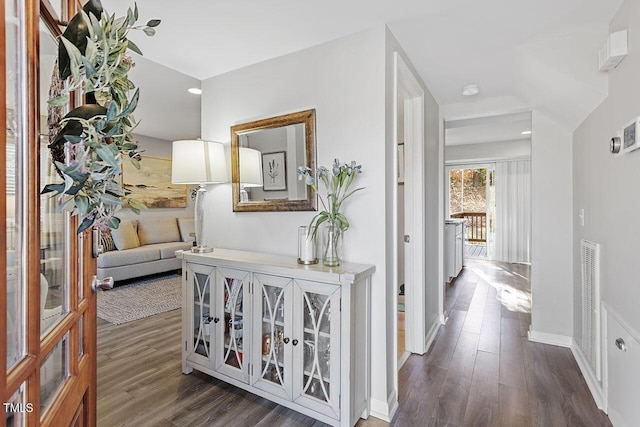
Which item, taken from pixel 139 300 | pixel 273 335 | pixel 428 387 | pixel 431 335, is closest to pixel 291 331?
pixel 273 335

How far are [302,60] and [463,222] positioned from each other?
475cm

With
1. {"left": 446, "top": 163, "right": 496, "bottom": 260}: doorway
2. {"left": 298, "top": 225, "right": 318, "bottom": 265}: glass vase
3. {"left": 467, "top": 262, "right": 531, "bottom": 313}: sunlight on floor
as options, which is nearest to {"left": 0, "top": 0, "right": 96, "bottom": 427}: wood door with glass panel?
{"left": 298, "top": 225, "right": 318, "bottom": 265}: glass vase

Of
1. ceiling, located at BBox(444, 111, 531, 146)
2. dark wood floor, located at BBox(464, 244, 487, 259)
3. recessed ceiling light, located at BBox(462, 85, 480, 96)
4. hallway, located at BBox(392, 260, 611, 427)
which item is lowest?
hallway, located at BBox(392, 260, 611, 427)

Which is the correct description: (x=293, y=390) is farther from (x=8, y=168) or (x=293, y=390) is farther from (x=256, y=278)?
(x=8, y=168)

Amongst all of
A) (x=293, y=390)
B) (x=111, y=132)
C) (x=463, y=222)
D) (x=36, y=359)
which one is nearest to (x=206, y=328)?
(x=293, y=390)

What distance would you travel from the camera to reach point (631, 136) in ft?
4.80

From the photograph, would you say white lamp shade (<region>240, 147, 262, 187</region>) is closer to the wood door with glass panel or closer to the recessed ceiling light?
the wood door with glass panel

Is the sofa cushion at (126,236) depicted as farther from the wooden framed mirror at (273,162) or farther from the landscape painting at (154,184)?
the wooden framed mirror at (273,162)

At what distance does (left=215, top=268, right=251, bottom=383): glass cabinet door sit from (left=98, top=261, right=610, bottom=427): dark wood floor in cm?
18

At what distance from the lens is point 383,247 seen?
187 cm

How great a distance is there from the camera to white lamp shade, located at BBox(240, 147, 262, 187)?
2.41 metres

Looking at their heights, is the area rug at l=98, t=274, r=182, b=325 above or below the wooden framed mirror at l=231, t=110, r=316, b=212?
below

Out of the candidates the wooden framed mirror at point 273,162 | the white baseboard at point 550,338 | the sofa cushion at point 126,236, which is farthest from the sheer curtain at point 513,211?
the sofa cushion at point 126,236

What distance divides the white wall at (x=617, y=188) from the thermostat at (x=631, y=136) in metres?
0.04
